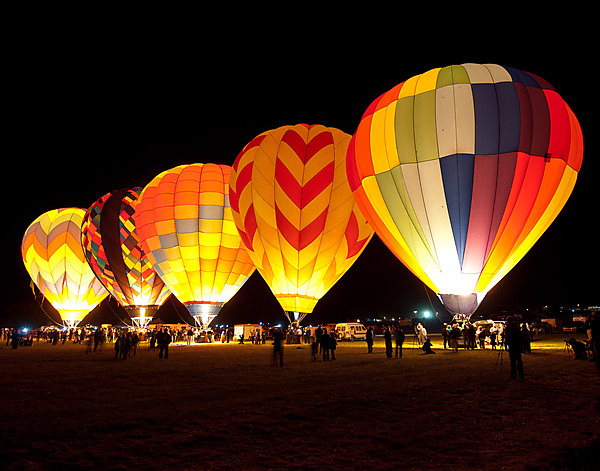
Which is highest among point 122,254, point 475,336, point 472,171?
point 472,171

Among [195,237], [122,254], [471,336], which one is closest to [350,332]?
[195,237]

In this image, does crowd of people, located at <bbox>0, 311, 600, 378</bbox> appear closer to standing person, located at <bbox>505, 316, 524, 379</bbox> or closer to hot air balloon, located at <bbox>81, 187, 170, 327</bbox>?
standing person, located at <bbox>505, 316, 524, 379</bbox>

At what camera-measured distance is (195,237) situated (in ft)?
73.3

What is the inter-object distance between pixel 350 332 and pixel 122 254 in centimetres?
1424

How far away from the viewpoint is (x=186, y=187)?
74.5ft

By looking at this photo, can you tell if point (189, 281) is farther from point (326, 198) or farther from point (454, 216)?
point (454, 216)

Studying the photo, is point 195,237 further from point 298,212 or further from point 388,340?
point 388,340

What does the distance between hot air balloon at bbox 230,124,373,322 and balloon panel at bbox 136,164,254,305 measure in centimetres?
361

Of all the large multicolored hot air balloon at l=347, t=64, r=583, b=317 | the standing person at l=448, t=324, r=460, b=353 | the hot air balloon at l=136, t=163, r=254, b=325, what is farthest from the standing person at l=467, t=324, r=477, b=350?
the hot air balloon at l=136, t=163, r=254, b=325

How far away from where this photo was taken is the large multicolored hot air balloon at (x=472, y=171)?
501 inches

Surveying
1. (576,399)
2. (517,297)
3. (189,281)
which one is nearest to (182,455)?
(576,399)

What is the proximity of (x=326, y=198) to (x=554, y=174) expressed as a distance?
802cm

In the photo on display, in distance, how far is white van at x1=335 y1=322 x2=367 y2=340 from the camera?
2937 cm

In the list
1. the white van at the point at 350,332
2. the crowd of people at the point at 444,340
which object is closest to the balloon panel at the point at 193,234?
the crowd of people at the point at 444,340
